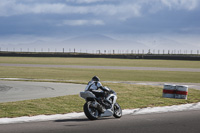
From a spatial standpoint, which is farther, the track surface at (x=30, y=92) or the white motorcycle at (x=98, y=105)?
the track surface at (x=30, y=92)

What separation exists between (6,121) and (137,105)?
22.3 ft

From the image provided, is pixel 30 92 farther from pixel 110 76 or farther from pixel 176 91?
pixel 110 76

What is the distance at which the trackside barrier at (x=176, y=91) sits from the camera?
19125mm

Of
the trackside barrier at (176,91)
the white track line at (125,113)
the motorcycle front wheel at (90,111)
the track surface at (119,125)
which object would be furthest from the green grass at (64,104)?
the motorcycle front wheel at (90,111)

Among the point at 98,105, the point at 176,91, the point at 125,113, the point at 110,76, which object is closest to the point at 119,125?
the point at 98,105

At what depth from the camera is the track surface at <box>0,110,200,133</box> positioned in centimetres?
1050

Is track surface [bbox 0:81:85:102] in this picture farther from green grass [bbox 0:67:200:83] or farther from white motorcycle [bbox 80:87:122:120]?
green grass [bbox 0:67:200:83]

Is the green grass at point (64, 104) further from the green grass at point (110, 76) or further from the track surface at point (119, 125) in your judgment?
the green grass at point (110, 76)

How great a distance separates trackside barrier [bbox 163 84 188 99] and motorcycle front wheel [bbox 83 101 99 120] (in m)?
8.21

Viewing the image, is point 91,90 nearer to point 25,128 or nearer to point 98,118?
point 98,118

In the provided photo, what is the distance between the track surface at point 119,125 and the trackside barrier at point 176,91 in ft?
19.0

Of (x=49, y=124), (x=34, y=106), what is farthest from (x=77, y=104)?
(x=49, y=124)

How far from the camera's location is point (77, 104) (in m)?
16.4

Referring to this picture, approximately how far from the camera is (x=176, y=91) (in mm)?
19391
